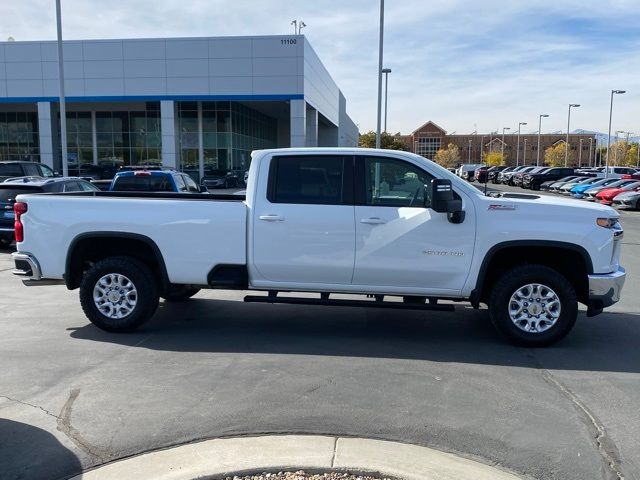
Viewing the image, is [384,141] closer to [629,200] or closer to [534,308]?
[629,200]

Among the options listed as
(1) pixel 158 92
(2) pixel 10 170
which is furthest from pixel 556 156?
(2) pixel 10 170

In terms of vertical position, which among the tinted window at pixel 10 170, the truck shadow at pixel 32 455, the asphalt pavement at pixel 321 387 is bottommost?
the truck shadow at pixel 32 455

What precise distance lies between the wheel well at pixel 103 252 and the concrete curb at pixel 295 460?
3049 millimetres

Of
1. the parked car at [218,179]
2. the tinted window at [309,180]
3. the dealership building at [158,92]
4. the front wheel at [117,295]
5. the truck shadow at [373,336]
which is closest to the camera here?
the truck shadow at [373,336]

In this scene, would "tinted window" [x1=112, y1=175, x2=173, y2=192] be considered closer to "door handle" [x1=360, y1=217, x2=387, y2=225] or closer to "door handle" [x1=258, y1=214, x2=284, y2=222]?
"door handle" [x1=258, y1=214, x2=284, y2=222]

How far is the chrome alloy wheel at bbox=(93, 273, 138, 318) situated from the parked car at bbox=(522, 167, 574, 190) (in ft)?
149

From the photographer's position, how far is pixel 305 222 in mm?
6359

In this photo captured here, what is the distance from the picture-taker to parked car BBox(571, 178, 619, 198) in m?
34.6

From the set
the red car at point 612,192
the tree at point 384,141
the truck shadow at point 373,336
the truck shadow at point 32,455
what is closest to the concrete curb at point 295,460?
the truck shadow at point 32,455

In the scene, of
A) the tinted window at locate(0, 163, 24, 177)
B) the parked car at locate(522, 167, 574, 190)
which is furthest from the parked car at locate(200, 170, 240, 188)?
the parked car at locate(522, 167, 574, 190)

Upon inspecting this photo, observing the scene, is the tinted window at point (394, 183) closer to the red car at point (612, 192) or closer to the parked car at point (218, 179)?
the red car at point (612, 192)

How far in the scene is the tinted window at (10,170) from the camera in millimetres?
19234

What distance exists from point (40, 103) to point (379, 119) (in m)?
23.4

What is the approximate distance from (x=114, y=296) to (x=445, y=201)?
3.85 metres
